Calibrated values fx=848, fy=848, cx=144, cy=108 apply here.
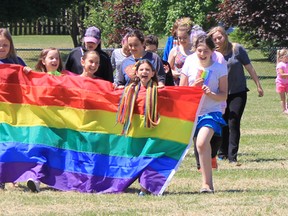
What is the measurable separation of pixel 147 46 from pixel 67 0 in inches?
1132

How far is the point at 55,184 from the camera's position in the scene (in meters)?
9.34

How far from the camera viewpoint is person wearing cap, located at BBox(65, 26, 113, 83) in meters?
10.3

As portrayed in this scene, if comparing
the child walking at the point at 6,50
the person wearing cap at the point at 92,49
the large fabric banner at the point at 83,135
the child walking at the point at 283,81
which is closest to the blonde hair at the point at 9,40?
the child walking at the point at 6,50

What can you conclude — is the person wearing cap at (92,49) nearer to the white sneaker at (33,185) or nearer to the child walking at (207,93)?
the child walking at (207,93)

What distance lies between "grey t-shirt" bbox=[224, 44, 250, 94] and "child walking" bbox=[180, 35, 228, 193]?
8.44 ft

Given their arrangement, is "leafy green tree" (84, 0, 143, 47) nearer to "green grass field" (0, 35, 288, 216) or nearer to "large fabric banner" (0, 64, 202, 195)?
"green grass field" (0, 35, 288, 216)

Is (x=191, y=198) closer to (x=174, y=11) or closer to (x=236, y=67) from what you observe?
(x=236, y=67)

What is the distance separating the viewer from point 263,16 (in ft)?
98.3

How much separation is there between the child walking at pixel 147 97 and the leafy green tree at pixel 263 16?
21196mm

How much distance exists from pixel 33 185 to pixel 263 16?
2185cm

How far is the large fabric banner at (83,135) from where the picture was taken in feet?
29.9

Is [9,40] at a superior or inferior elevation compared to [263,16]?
superior

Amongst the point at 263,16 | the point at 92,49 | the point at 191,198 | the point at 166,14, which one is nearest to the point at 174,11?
the point at 166,14

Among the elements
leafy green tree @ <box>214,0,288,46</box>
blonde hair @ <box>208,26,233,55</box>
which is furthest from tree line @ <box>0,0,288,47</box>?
blonde hair @ <box>208,26,233,55</box>
